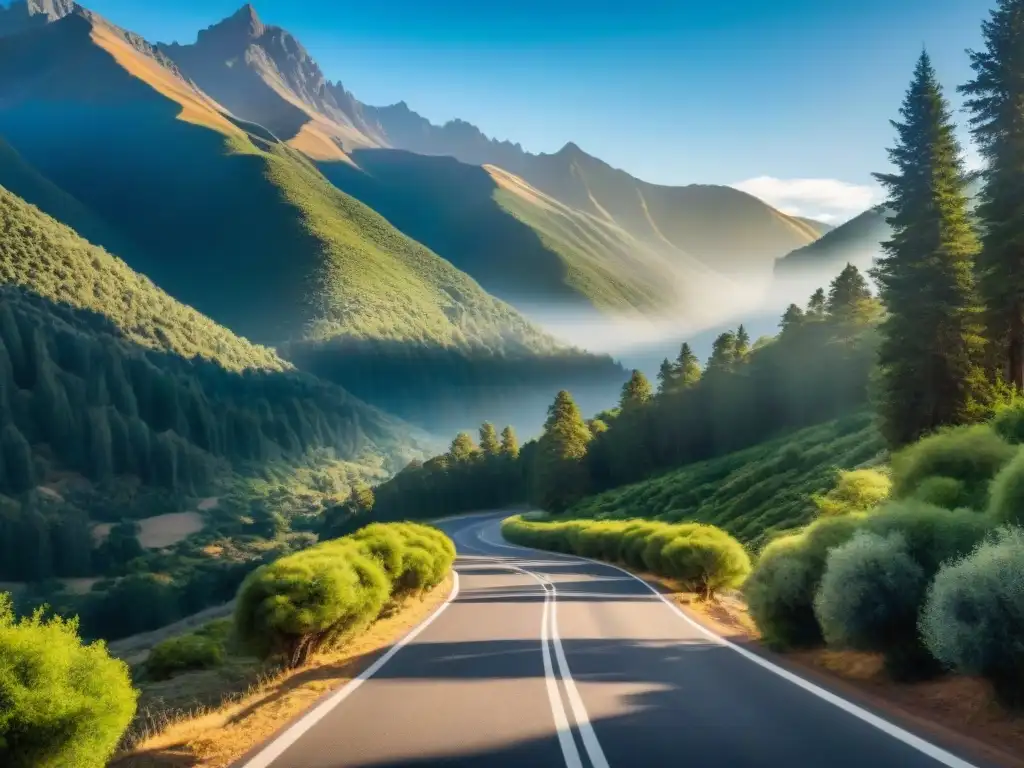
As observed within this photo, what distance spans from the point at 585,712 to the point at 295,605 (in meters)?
5.12

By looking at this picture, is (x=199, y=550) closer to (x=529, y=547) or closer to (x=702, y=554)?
(x=529, y=547)

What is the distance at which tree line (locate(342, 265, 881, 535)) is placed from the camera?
256ft

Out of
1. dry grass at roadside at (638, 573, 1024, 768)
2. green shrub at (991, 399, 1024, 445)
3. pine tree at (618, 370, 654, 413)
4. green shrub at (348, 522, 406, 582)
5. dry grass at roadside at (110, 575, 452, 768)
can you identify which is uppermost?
pine tree at (618, 370, 654, 413)

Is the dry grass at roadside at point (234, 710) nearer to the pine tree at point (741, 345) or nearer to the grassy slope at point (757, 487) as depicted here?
the grassy slope at point (757, 487)

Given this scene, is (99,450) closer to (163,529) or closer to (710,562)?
(163,529)

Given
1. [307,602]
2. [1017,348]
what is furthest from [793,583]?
[1017,348]

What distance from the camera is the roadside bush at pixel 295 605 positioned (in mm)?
11898

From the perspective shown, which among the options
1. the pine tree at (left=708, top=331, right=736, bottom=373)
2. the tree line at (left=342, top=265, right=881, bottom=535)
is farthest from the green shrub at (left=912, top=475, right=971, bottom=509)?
the pine tree at (left=708, top=331, right=736, bottom=373)

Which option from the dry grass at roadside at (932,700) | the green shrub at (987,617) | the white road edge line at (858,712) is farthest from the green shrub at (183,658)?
the green shrub at (987,617)

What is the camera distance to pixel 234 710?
9945 millimetres

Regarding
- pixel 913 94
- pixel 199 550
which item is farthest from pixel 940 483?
pixel 199 550

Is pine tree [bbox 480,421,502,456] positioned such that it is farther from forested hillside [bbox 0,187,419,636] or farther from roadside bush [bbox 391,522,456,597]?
roadside bush [bbox 391,522,456,597]

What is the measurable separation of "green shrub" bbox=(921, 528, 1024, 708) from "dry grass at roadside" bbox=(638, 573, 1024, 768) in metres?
0.37

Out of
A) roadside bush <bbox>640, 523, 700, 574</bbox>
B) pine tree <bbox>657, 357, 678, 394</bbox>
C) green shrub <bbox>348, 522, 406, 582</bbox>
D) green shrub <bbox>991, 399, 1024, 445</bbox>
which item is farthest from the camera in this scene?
pine tree <bbox>657, 357, 678, 394</bbox>
